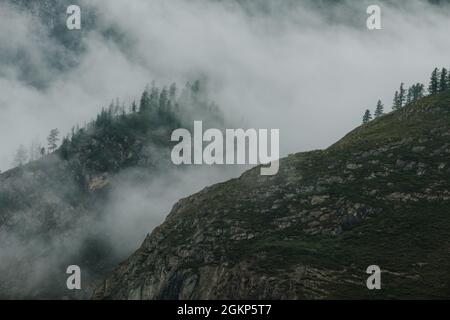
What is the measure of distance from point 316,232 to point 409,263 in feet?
109

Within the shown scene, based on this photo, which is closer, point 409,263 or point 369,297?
point 369,297

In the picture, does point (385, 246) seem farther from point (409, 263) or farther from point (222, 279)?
point (222, 279)

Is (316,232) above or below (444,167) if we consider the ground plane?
below

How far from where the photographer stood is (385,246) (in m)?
164

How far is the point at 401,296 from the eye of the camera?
452 feet

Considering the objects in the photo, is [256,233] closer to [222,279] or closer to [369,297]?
[222,279]

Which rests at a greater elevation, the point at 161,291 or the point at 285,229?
the point at 285,229

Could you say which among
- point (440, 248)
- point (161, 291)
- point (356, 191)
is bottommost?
point (161, 291)

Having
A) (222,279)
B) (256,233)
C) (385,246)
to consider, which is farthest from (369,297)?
(256,233)
